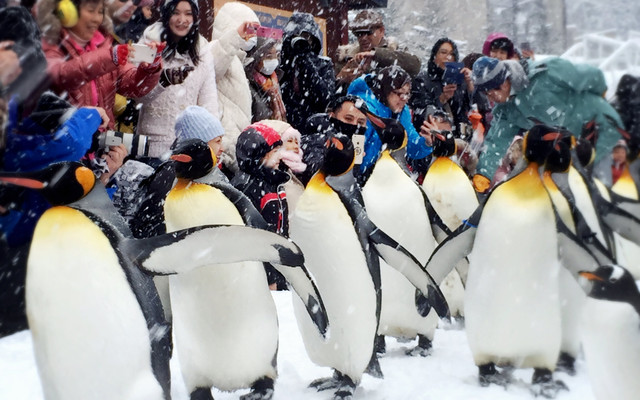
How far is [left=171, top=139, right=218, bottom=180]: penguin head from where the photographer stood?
1666 mm

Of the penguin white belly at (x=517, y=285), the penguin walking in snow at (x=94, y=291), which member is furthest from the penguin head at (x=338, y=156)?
the penguin walking in snow at (x=94, y=291)

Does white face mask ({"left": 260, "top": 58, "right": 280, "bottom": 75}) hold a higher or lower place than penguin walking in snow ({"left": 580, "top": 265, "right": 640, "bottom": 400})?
higher

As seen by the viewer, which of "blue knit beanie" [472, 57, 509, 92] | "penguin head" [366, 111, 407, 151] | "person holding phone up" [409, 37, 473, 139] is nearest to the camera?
"blue knit beanie" [472, 57, 509, 92]

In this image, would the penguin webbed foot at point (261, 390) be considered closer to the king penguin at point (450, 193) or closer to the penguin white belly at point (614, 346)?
the penguin white belly at point (614, 346)

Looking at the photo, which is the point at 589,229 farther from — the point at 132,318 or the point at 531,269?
the point at 132,318

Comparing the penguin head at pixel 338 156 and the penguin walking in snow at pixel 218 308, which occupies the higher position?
the penguin head at pixel 338 156

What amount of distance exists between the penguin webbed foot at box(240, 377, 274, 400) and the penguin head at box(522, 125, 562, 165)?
0.94 m

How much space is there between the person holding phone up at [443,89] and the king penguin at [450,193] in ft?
3.49

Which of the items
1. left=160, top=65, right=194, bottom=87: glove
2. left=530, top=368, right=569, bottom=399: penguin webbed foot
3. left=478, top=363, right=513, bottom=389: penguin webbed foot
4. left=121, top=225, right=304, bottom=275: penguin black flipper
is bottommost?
left=478, top=363, right=513, bottom=389: penguin webbed foot

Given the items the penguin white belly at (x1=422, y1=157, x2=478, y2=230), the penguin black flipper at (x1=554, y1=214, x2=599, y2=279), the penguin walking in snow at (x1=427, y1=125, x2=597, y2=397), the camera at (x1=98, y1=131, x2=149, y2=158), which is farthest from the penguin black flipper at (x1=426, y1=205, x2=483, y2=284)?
the camera at (x1=98, y1=131, x2=149, y2=158)

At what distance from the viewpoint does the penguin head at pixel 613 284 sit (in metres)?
1.15

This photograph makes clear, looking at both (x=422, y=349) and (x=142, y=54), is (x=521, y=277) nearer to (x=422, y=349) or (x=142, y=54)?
(x=422, y=349)

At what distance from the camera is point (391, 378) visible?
1.92 m

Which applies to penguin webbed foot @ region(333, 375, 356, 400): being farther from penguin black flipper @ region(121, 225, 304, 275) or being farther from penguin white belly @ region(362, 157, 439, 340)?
penguin black flipper @ region(121, 225, 304, 275)
